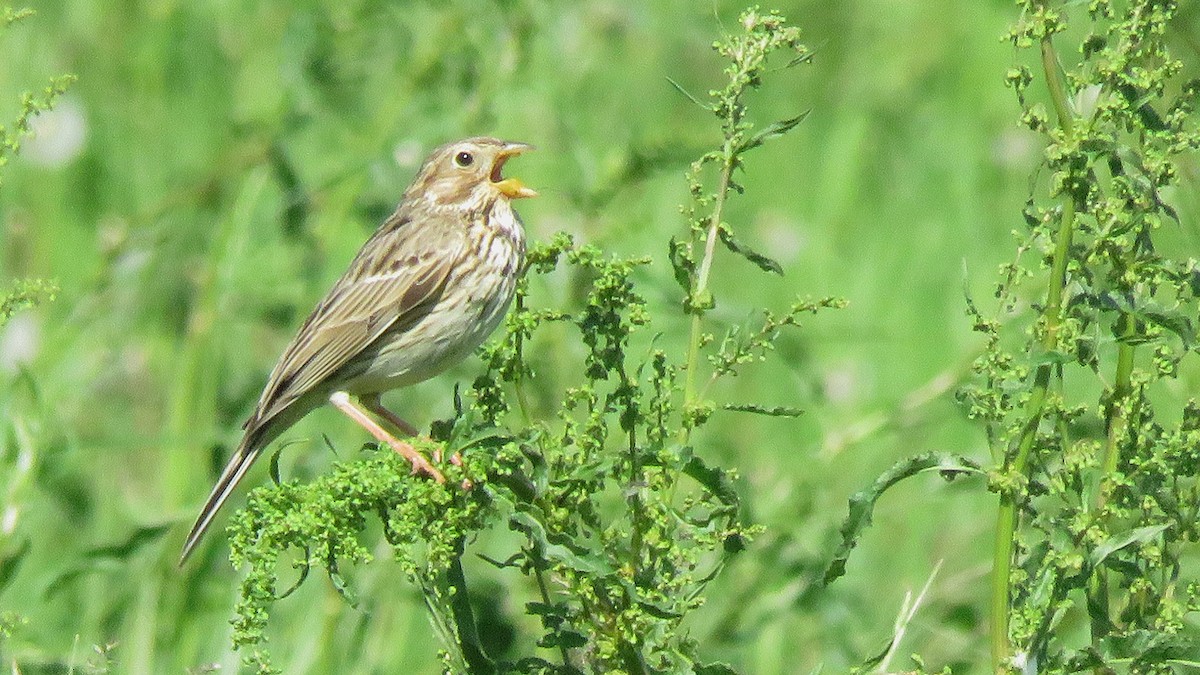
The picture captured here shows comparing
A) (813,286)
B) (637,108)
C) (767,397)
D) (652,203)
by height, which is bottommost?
(767,397)

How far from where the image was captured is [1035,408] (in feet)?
9.11

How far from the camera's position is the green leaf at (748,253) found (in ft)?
9.28

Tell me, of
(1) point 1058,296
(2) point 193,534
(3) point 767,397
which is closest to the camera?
(1) point 1058,296

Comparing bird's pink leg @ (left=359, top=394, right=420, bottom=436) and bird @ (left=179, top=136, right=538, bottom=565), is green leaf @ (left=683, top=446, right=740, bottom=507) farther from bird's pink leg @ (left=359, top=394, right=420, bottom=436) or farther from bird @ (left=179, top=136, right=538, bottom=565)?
bird's pink leg @ (left=359, top=394, right=420, bottom=436)

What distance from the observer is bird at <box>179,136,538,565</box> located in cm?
498

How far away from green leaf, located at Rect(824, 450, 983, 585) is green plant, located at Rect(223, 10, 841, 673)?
14 centimetres

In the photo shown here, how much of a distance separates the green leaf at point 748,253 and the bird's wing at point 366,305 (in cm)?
230

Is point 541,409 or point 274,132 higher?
point 274,132

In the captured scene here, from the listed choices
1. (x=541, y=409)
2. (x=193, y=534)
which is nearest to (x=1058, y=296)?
(x=193, y=534)

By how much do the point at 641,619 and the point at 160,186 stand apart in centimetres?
524

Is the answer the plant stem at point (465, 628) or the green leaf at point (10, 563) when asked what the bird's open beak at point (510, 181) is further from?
the plant stem at point (465, 628)

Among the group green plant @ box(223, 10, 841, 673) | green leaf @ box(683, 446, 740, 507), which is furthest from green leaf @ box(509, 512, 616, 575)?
green leaf @ box(683, 446, 740, 507)

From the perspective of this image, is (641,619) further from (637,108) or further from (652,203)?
(637,108)

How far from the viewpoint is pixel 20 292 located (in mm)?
3172
